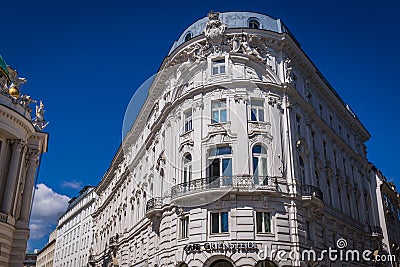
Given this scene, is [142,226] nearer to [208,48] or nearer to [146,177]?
[146,177]

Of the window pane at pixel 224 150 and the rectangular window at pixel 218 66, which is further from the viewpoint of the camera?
the rectangular window at pixel 218 66

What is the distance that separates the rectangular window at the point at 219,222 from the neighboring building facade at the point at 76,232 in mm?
46919

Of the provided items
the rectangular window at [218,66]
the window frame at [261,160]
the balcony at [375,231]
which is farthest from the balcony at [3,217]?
the balcony at [375,231]

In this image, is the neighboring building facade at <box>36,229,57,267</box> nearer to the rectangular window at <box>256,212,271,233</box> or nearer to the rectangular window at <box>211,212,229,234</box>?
the rectangular window at <box>211,212,229,234</box>

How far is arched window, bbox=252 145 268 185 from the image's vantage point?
28.9m

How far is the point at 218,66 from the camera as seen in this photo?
1314 inches

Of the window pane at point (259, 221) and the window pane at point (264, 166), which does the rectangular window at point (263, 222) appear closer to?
the window pane at point (259, 221)

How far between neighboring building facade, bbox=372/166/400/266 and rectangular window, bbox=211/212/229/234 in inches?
1047

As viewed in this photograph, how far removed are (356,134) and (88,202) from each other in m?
53.2

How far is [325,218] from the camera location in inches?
1294

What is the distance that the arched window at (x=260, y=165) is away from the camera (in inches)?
1136

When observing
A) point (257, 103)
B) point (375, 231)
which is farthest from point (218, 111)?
point (375, 231)

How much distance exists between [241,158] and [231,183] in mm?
2115

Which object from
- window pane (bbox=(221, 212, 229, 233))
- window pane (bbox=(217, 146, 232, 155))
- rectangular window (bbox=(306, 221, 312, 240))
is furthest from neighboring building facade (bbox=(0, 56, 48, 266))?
rectangular window (bbox=(306, 221, 312, 240))
